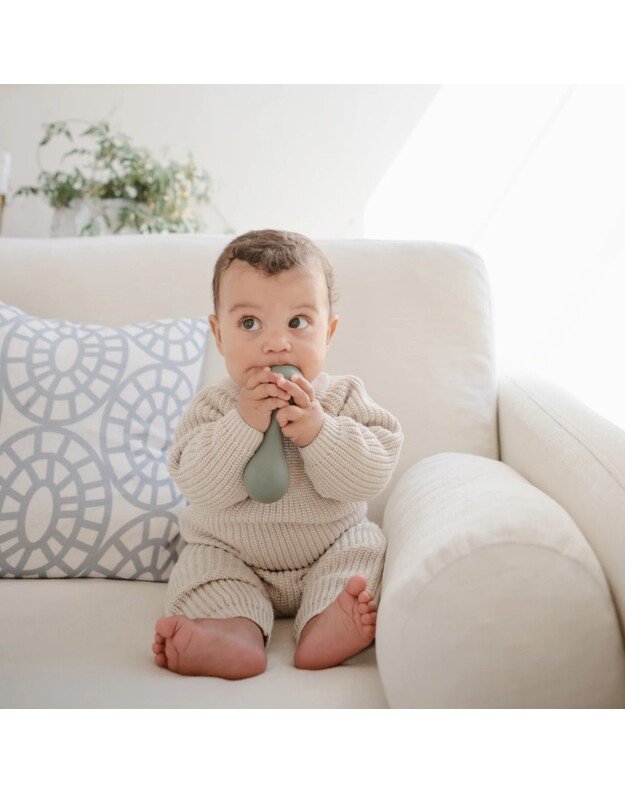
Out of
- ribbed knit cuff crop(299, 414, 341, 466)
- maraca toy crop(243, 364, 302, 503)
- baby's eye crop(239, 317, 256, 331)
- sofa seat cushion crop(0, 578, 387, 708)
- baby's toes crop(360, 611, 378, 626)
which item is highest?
baby's eye crop(239, 317, 256, 331)

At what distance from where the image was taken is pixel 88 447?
1.15 meters

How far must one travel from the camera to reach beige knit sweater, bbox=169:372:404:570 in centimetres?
97

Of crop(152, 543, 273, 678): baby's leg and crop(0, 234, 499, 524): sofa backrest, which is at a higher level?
crop(0, 234, 499, 524): sofa backrest

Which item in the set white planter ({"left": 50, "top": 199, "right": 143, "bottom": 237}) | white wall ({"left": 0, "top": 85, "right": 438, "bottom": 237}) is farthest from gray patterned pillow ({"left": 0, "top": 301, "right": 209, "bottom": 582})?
white wall ({"left": 0, "top": 85, "right": 438, "bottom": 237})

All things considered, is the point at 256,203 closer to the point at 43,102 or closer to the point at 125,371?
the point at 43,102

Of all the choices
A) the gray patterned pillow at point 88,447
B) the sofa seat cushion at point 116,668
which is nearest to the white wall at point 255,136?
the gray patterned pillow at point 88,447

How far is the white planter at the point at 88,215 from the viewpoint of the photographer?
73.6 inches

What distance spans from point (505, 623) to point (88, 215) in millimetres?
1567

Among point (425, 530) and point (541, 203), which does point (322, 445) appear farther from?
point (541, 203)

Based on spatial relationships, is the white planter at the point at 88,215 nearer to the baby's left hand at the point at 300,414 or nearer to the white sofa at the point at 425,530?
the white sofa at the point at 425,530

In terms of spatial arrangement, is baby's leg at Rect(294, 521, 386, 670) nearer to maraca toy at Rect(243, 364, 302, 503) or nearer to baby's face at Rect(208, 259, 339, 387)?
maraca toy at Rect(243, 364, 302, 503)

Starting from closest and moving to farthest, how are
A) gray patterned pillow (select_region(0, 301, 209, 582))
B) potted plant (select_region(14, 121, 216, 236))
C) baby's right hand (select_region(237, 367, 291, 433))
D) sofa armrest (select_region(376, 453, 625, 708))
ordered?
sofa armrest (select_region(376, 453, 625, 708)) < baby's right hand (select_region(237, 367, 291, 433)) < gray patterned pillow (select_region(0, 301, 209, 582)) < potted plant (select_region(14, 121, 216, 236))

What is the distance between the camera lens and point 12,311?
125cm
